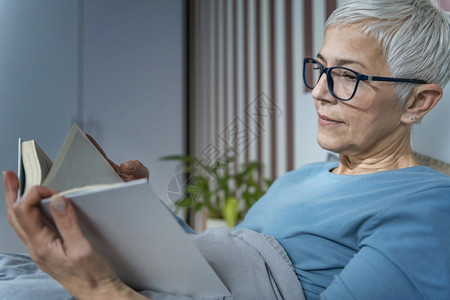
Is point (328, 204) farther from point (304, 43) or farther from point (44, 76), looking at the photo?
point (44, 76)

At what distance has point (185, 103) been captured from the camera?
3736 millimetres

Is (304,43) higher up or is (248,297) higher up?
(304,43)

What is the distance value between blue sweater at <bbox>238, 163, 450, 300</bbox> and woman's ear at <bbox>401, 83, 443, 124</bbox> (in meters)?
0.13

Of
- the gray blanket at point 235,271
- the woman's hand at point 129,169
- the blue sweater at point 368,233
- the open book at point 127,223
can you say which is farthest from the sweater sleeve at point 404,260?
the woman's hand at point 129,169

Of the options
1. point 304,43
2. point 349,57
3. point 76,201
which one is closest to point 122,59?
point 304,43

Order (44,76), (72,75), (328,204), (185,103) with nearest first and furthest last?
1. (328,204)
2. (44,76)
3. (72,75)
4. (185,103)

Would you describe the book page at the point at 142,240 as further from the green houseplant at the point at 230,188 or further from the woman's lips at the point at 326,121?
the green houseplant at the point at 230,188

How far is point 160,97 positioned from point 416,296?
3.03m

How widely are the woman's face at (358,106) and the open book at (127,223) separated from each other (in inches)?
18.3

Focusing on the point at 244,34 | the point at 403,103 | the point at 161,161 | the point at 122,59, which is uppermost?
the point at 244,34

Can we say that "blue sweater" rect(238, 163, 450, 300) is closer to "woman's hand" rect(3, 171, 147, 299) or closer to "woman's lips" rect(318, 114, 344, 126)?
"woman's lips" rect(318, 114, 344, 126)

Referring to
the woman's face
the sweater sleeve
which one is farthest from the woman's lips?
the sweater sleeve

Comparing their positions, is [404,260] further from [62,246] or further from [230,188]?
[230,188]

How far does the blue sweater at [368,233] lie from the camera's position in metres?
0.68
